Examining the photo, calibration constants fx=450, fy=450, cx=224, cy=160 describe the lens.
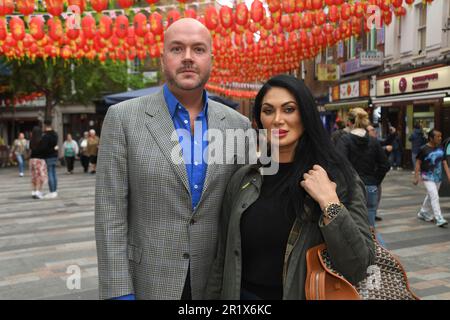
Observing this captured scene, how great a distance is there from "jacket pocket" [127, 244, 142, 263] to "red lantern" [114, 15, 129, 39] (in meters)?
8.91

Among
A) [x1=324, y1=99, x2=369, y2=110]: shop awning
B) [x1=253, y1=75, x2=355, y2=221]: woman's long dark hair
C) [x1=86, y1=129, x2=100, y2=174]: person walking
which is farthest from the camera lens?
[x1=324, y1=99, x2=369, y2=110]: shop awning

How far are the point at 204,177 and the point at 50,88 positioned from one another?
924 inches

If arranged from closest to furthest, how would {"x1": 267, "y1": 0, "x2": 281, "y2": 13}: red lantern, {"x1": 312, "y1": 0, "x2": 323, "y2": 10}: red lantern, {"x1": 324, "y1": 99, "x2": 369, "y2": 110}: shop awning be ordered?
{"x1": 312, "y1": 0, "x2": 323, "y2": 10}: red lantern → {"x1": 267, "y1": 0, "x2": 281, "y2": 13}: red lantern → {"x1": 324, "y1": 99, "x2": 369, "y2": 110}: shop awning

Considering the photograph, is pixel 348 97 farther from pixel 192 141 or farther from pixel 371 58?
pixel 192 141

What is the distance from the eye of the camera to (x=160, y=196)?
2.01 meters

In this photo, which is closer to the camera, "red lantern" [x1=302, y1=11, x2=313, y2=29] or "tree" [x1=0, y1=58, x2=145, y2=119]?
"red lantern" [x1=302, y1=11, x2=313, y2=29]

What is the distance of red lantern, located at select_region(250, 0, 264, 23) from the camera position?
30.0 feet

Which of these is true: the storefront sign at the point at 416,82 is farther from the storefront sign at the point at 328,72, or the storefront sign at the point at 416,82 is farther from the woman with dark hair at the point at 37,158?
the woman with dark hair at the point at 37,158

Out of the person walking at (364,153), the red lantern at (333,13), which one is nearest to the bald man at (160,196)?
the person walking at (364,153)

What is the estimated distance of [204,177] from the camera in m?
2.11

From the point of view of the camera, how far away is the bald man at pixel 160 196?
1994mm

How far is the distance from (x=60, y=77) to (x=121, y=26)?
571 inches

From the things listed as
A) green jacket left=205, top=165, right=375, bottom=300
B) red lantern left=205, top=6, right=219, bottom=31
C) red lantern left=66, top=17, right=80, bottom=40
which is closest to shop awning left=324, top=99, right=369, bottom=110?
red lantern left=205, top=6, right=219, bottom=31

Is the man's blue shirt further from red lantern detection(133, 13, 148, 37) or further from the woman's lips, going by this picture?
red lantern detection(133, 13, 148, 37)
